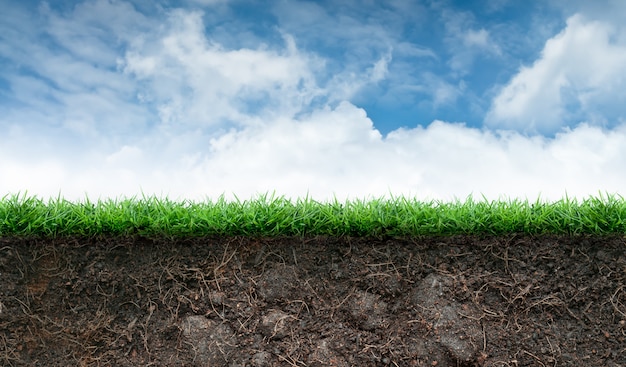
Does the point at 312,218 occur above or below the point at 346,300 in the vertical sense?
above

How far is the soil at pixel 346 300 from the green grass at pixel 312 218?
3.3 inches

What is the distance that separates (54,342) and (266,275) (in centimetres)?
172

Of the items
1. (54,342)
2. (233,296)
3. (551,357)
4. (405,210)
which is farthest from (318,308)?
(54,342)

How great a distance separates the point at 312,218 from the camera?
14.3ft

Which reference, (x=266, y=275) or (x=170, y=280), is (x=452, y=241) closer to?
(x=266, y=275)

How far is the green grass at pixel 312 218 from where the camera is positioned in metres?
4.34

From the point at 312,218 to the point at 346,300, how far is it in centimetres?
65

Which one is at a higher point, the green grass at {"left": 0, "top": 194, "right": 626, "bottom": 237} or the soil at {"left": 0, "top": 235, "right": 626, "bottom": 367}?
the green grass at {"left": 0, "top": 194, "right": 626, "bottom": 237}

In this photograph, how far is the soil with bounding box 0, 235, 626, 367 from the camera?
171 inches

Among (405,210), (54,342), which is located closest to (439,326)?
(405,210)

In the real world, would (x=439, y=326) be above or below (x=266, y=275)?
below

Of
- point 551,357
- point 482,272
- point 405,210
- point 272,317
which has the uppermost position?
point 405,210

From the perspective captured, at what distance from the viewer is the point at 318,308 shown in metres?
4.36

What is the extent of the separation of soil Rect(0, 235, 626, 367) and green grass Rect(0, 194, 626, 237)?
0.08 m
